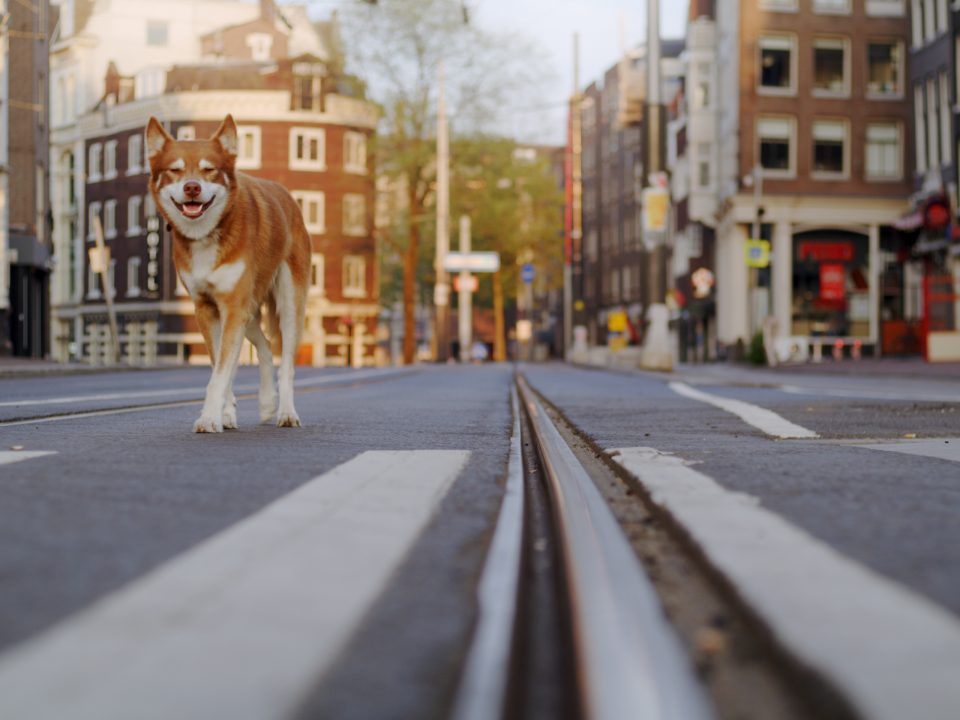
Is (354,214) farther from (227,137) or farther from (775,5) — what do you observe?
(227,137)

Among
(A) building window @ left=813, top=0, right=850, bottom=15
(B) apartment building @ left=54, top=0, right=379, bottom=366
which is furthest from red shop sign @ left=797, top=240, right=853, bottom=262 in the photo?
(B) apartment building @ left=54, top=0, right=379, bottom=366

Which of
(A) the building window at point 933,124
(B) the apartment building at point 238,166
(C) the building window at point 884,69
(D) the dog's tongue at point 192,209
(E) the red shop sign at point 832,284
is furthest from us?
(B) the apartment building at point 238,166

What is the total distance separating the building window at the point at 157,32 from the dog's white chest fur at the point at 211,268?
6421cm

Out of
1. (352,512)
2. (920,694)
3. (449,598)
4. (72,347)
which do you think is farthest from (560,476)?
(72,347)

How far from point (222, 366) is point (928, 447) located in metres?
3.09

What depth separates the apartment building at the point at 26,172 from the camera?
128 ft

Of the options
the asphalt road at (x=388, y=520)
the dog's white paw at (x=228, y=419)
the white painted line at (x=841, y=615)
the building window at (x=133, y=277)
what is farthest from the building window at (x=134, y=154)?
the white painted line at (x=841, y=615)

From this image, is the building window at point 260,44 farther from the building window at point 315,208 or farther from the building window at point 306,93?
the building window at point 315,208

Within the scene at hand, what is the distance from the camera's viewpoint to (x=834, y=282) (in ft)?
141

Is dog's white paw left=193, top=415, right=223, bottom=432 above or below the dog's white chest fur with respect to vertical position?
below

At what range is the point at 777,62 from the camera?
145 feet

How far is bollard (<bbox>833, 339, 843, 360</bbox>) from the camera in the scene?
42.0 metres

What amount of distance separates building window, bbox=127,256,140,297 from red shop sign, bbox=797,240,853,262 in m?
31.1

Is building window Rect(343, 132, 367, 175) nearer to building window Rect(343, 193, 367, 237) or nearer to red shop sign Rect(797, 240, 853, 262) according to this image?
building window Rect(343, 193, 367, 237)
